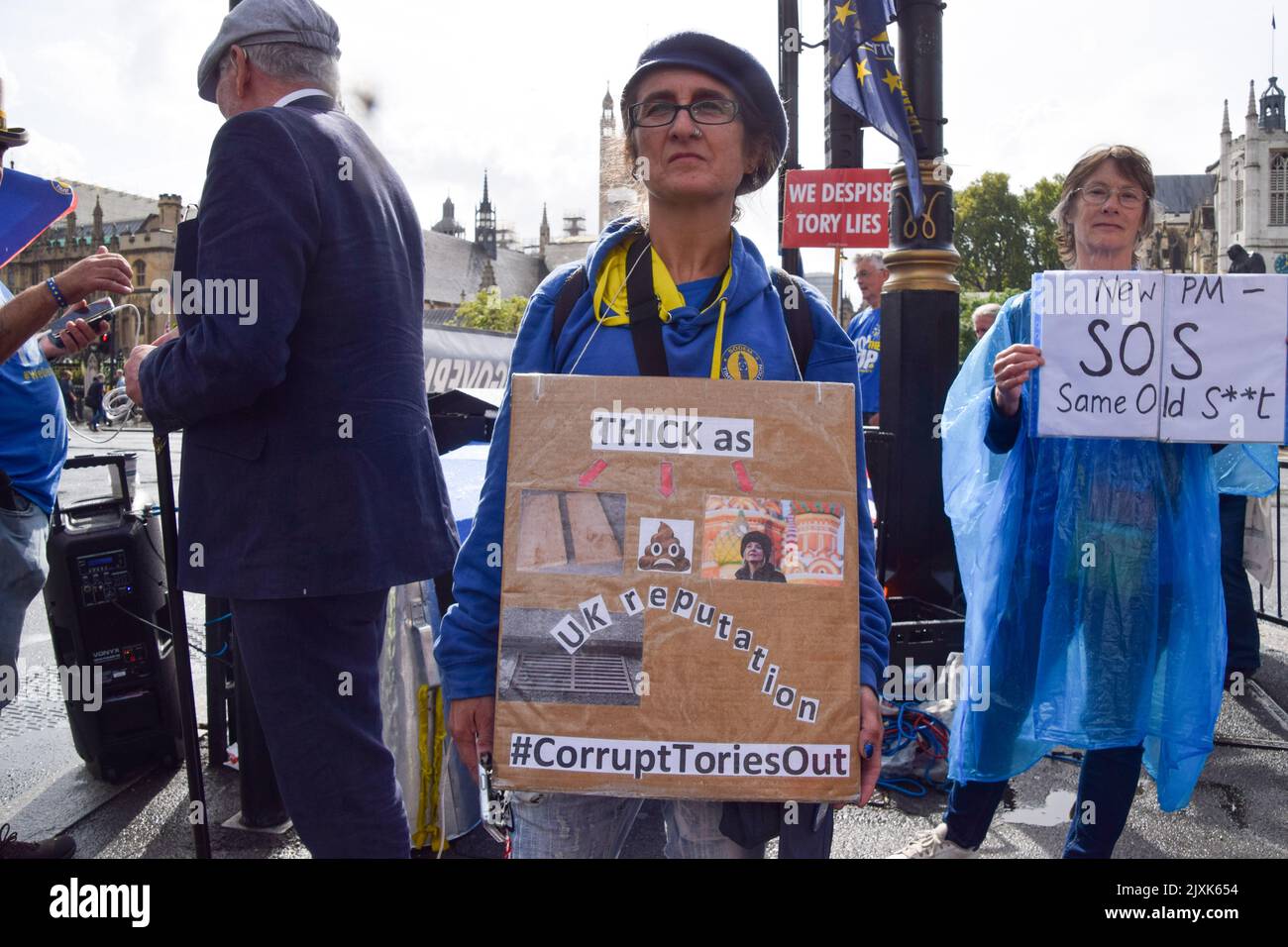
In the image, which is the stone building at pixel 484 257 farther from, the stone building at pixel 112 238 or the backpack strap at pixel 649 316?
the backpack strap at pixel 649 316

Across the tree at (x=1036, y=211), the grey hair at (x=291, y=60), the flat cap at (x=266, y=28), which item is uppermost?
the tree at (x=1036, y=211)

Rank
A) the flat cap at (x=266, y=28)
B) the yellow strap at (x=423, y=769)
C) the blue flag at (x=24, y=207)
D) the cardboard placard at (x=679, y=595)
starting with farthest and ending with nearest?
the yellow strap at (x=423, y=769) < the blue flag at (x=24, y=207) < the flat cap at (x=266, y=28) < the cardboard placard at (x=679, y=595)

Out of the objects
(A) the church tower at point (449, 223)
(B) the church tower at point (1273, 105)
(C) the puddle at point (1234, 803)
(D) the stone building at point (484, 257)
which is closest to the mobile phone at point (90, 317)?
(C) the puddle at point (1234, 803)

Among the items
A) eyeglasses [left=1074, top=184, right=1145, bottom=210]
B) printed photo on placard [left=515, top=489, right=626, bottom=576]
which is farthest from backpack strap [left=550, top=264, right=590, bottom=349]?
eyeglasses [left=1074, top=184, right=1145, bottom=210]

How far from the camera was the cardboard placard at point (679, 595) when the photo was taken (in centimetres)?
164

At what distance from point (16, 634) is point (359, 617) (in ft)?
6.03

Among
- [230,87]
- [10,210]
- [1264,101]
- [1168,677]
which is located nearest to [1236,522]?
[1168,677]

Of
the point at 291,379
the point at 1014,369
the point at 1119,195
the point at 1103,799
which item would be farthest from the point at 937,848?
the point at 291,379

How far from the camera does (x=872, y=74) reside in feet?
19.4

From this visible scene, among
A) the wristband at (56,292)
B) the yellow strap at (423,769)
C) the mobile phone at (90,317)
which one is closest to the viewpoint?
the wristband at (56,292)

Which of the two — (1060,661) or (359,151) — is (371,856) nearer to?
(359,151)

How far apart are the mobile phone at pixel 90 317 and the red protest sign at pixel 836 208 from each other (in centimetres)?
746

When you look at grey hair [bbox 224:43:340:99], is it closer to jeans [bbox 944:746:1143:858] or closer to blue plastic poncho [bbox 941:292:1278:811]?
blue plastic poncho [bbox 941:292:1278:811]

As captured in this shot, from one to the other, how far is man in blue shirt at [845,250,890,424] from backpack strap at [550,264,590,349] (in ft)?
18.8
